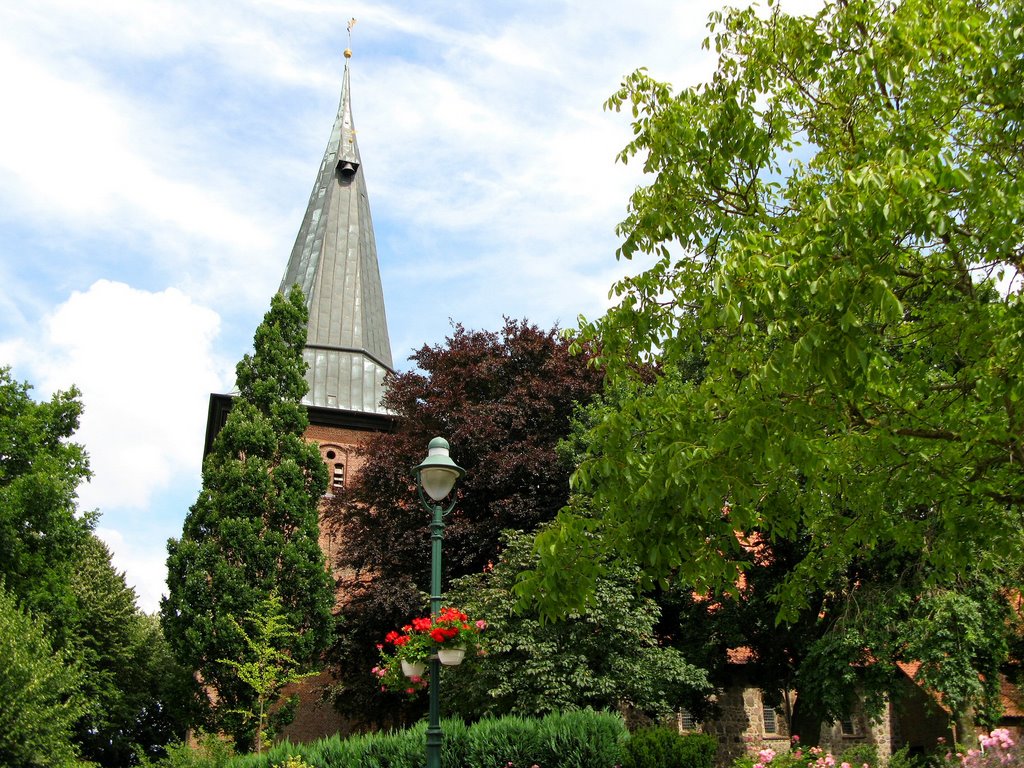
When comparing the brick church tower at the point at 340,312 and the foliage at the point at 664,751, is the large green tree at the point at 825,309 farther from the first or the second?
the brick church tower at the point at 340,312

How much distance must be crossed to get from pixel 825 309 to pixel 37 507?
24501mm

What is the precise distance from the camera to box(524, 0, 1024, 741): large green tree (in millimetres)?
5930

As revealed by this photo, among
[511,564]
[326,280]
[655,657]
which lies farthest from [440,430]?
[326,280]

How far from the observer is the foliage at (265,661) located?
1919 centimetres

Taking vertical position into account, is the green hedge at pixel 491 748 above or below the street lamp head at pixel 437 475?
below

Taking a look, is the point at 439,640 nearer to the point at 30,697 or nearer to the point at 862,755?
the point at 862,755

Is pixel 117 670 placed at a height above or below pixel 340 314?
below

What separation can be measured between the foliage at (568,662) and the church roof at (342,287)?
19.0 metres

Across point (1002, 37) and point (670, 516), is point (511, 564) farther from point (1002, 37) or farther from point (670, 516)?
point (1002, 37)

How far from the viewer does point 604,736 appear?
1529 centimetres

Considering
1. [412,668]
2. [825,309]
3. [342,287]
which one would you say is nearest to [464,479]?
[412,668]

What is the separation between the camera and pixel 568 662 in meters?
17.7

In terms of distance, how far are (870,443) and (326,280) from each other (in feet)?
110

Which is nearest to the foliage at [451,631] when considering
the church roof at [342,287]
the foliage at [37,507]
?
the foliage at [37,507]
